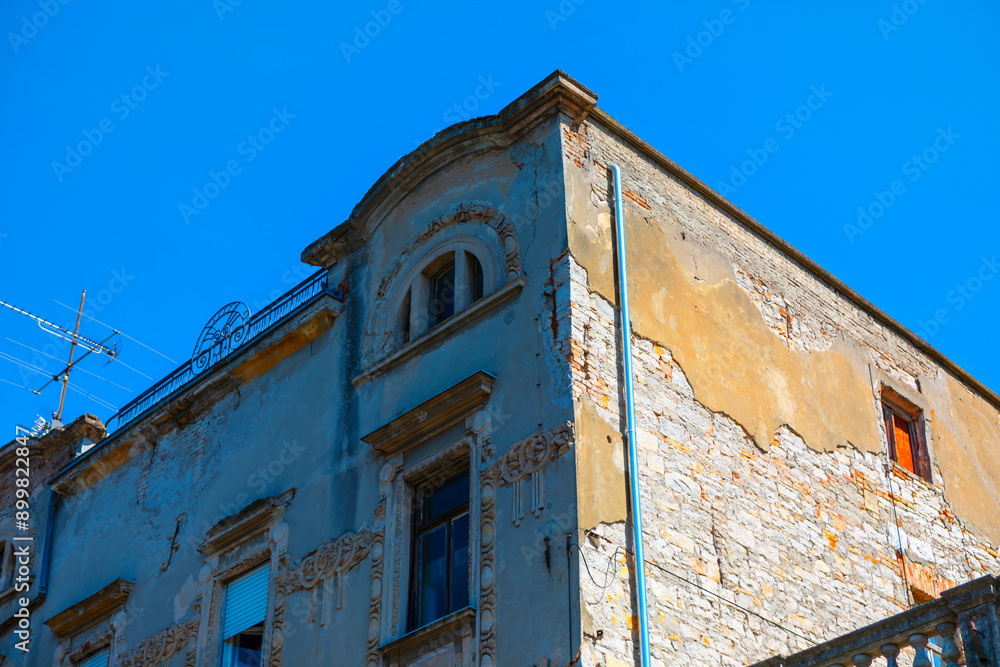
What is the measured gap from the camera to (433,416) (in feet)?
41.8

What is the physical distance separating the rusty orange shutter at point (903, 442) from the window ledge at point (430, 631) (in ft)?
22.2

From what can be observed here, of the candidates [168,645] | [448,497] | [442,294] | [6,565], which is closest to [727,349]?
[442,294]

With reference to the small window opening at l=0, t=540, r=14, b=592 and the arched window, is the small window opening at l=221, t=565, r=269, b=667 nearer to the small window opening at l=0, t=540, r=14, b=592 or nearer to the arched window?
the arched window

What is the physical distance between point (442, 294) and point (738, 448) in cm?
380

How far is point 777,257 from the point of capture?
1533cm

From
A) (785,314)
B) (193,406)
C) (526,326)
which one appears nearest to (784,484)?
(785,314)

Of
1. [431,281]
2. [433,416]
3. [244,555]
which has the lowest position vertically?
[244,555]

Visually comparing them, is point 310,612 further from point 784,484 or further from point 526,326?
point 784,484

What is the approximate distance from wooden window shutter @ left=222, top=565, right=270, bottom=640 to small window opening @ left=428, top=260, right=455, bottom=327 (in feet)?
11.6

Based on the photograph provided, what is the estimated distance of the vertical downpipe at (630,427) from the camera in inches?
427

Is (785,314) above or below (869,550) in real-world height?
above

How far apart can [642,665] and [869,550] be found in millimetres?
4494

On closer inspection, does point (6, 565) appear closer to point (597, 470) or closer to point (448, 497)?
point (448, 497)

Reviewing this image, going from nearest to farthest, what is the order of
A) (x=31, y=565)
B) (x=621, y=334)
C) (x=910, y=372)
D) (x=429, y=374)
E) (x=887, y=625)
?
(x=887, y=625), (x=621, y=334), (x=429, y=374), (x=910, y=372), (x=31, y=565)
